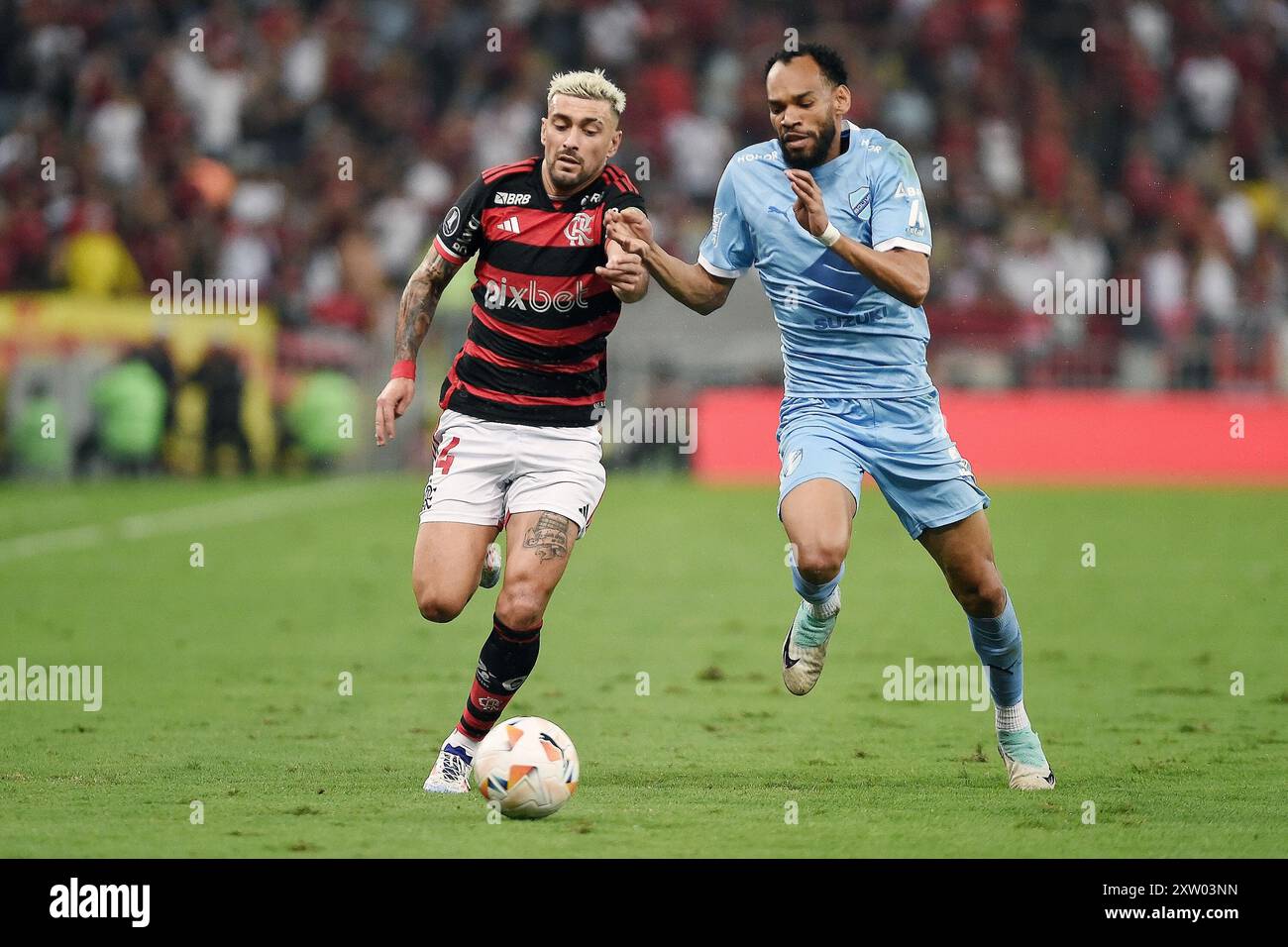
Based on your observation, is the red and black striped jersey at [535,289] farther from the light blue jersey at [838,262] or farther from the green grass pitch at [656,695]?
the green grass pitch at [656,695]

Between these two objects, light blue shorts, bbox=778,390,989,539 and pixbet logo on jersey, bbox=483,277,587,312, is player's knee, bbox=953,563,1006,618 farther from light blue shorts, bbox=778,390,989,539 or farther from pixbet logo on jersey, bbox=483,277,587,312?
pixbet logo on jersey, bbox=483,277,587,312

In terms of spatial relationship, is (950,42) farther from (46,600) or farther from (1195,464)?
(46,600)

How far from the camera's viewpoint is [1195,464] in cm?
2125

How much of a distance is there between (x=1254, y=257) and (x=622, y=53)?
8805mm

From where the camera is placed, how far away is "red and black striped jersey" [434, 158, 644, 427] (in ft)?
24.1

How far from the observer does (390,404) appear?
729 centimetres

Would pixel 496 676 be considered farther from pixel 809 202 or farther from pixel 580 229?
pixel 809 202

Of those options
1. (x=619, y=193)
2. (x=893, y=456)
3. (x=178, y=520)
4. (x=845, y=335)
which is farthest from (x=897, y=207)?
(x=178, y=520)

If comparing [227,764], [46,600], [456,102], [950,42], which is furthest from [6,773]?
[950,42]

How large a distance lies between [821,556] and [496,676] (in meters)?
1.32

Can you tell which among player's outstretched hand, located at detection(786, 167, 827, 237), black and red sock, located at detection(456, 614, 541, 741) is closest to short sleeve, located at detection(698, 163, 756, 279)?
player's outstretched hand, located at detection(786, 167, 827, 237)

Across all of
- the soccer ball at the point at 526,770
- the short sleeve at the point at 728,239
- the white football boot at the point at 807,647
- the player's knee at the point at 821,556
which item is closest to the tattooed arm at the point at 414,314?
the short sleeve at the point at 728,239

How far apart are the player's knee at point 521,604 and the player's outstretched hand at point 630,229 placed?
1329mm

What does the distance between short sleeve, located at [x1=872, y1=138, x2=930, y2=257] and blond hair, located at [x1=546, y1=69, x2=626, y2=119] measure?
1049 mm
